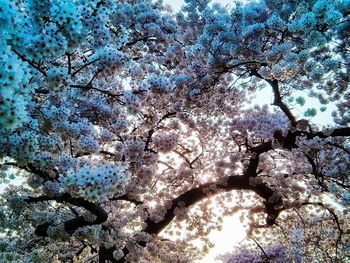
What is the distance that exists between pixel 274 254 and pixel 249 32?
26.8 ft

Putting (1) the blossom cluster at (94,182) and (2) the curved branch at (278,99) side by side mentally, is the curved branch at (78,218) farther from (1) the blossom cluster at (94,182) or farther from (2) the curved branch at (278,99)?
(2) the curved branch at (278,99)

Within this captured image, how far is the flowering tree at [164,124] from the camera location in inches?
215

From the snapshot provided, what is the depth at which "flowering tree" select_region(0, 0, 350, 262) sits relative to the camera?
5.46m

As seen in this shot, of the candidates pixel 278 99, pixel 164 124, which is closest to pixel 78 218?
pixel 164 124

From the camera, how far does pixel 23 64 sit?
14.1ft

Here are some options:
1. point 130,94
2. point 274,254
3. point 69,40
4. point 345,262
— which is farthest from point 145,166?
point 345,262

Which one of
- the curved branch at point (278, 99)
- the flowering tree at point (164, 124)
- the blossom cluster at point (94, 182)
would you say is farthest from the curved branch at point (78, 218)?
the curved branch at point (278, 99)

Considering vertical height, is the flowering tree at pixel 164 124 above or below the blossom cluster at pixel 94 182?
above

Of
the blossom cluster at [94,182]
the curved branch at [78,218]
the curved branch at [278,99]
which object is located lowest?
the blossom cluster at [94,182]

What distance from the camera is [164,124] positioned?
12445mm

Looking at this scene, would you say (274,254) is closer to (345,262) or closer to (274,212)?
(274,212)

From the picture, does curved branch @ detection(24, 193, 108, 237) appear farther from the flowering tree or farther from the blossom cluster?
the blossom cluster

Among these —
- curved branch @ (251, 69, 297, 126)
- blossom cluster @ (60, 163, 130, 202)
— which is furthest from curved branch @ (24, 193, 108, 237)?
curved branch @ (251, 69, 297, 126)

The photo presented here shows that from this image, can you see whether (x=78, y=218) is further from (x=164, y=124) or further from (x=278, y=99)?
(x=278, y=99)
